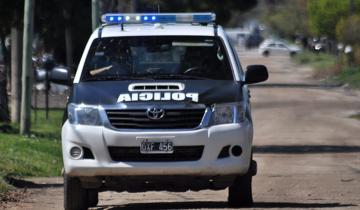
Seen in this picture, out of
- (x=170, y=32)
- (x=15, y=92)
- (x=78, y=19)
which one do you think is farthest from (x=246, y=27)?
(x=170, y=32)

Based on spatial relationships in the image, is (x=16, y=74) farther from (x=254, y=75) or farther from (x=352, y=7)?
(x=352, y=7)

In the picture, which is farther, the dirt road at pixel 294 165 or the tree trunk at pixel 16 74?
the tree trunk at pixel 16 74

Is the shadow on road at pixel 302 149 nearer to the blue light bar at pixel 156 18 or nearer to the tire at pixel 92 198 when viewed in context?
the tire at pixel 92 198

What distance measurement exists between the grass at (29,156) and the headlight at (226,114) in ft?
14.3

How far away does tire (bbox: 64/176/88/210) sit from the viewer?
452 inches

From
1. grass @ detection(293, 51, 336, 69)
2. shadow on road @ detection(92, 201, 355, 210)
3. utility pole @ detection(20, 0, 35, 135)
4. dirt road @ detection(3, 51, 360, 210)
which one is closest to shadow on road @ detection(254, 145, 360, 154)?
dirt road @ detection(3, 51, 360, 210)

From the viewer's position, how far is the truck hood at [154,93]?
1102cm

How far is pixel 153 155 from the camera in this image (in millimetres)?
10969

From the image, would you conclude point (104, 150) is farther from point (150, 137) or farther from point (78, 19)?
point (78, 19)

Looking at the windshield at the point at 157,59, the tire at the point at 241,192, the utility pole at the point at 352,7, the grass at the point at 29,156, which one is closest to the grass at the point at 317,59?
the utility pole at the point at 352,7

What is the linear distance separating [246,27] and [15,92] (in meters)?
136

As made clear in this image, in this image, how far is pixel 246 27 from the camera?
163 m

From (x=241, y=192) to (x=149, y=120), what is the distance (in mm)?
1494

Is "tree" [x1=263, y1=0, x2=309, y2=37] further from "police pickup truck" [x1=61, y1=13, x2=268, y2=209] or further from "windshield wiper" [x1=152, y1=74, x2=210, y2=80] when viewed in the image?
"police pickup truck" [x1=61, y1=13, x2=268, y2=209]
